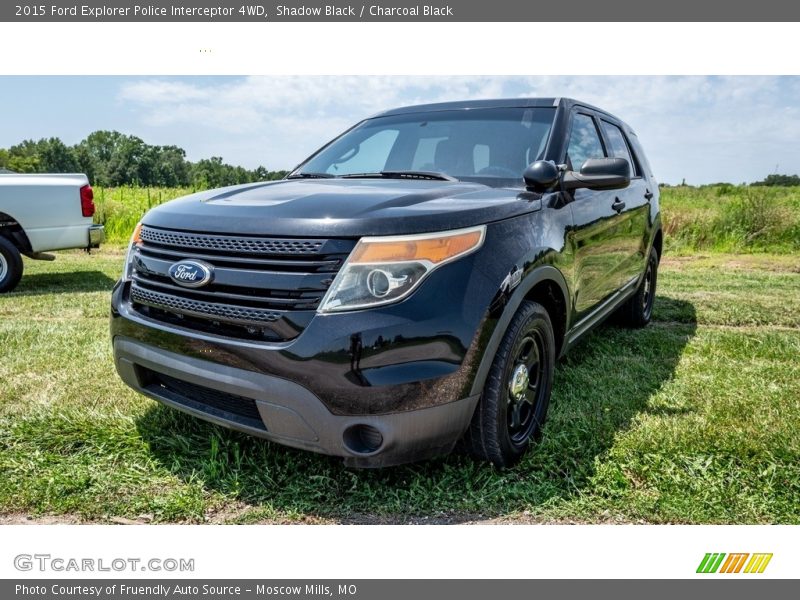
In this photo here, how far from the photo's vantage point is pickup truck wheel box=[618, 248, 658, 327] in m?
5.33

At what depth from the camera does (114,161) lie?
4953 centimetres

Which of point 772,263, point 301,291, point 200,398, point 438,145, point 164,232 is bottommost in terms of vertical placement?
point 772,263

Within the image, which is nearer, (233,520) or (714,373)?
(233,520)

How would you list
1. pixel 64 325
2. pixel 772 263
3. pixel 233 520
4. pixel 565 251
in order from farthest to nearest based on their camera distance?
pixel 772 263 < pixel 64 325 < pixel 565 251 < pixel 233 520

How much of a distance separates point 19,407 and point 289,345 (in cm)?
208

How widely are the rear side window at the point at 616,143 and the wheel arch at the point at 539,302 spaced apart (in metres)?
1.82

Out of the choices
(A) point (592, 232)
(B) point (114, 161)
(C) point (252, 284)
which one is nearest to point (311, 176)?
(C) point (252, 284)

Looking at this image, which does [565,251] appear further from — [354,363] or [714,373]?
[714,373]

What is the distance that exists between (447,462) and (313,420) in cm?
83

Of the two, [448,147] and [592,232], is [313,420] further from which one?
[592,232]

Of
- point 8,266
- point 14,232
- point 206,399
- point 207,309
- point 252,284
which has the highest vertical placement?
point 252,284

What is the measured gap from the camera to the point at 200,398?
254 centimetres

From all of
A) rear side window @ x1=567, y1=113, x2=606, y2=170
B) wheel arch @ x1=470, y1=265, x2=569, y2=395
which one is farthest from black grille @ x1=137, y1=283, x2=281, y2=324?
rear side window @ x1=567, y1=113, x2=606, y2=170

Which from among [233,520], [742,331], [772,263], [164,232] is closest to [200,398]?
[233,520]
